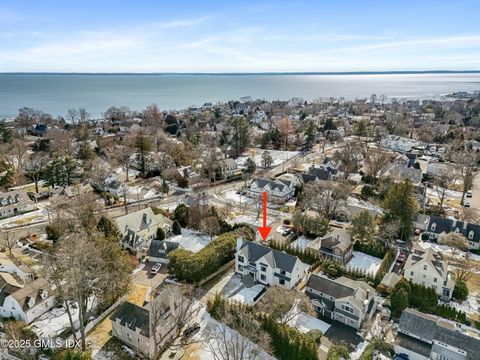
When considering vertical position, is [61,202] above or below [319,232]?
above

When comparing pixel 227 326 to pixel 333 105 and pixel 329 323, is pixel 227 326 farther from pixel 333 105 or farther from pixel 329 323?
pixel 333 105

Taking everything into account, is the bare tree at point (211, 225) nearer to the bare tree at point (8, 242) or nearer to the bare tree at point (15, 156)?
the bare tree at point (8, 242)

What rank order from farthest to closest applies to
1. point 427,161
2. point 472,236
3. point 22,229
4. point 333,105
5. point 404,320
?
point 333,105 < point 427,161 < point 22,229 < point 472,236 < point 404,320

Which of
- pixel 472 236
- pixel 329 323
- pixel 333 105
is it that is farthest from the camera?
pixel 333 105

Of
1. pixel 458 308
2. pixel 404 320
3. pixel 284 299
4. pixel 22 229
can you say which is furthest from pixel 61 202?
pixel 458 308

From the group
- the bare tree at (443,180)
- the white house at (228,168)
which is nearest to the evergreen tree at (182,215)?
the white house at (228,168)

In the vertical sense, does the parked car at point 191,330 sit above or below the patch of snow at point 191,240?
below

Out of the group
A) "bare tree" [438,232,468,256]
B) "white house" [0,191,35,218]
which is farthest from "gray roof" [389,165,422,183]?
"white house" [0,191,35,218]
